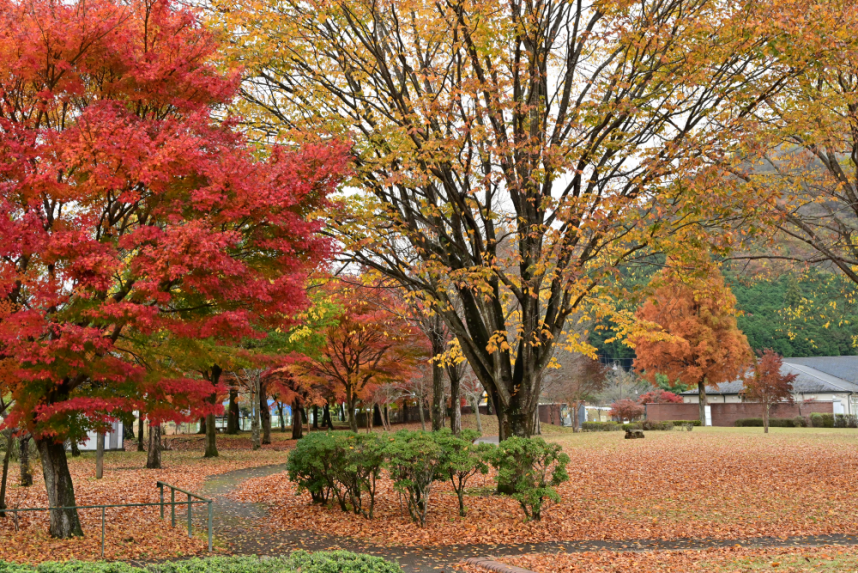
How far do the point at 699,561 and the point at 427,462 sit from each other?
4.31 metres

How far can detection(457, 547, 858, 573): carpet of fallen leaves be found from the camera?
673 cm

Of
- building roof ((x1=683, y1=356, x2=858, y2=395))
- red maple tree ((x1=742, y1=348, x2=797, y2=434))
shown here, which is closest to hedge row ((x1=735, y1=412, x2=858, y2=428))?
building roof ((x1=683, y1=356, x2=858, y2=395))

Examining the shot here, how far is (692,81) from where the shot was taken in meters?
10.6

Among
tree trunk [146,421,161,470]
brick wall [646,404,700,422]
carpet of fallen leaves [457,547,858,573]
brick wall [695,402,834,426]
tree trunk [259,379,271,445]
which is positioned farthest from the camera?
brick wall [646,404,700,422]

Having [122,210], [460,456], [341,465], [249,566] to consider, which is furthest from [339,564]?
[122,210]

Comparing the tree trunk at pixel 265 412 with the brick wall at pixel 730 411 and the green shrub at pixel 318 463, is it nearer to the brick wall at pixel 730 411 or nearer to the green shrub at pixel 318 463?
the green shrub at pixel 318 463

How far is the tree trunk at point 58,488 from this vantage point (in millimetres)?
9500

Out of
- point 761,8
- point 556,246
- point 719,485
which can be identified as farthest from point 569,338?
point 761,8

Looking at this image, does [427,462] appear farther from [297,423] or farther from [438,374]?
[297,423]

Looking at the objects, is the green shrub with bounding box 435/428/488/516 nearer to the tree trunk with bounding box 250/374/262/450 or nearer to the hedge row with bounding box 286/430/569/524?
the hedge row with bounding box 286/430/569/524

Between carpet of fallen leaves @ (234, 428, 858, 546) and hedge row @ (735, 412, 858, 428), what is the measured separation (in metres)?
23.7

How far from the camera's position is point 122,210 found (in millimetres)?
9812

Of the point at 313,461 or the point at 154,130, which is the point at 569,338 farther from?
the point at 154,130

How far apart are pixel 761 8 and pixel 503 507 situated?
912 cm
